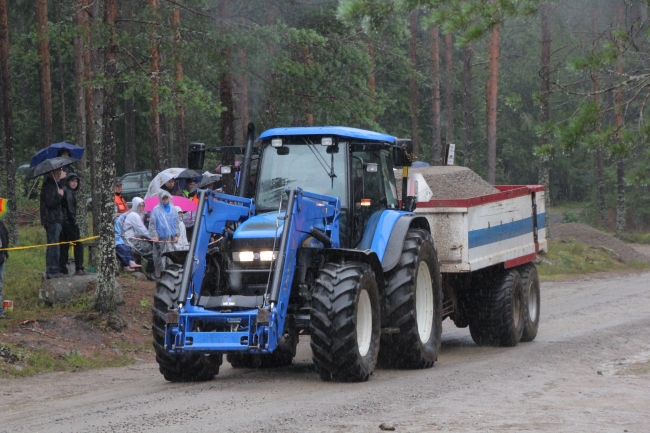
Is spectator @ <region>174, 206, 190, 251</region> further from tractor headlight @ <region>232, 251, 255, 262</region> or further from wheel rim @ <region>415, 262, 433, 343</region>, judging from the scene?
tractor headlight @ <region>232, 251, 255, 262</region>

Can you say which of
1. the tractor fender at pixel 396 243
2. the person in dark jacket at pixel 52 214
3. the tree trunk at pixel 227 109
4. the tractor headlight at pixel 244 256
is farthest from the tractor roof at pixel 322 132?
the tree trunk at pixel 227 109

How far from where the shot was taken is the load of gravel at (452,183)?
14.5m

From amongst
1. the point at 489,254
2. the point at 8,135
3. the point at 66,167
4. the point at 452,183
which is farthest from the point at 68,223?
the point at 8,135

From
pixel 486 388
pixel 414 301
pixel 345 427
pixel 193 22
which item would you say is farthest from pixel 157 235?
pixel 345 427

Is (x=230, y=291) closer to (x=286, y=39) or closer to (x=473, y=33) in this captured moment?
(x=473, y=33)

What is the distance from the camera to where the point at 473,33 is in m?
11.4

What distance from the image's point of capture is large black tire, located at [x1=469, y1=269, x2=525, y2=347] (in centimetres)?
1421

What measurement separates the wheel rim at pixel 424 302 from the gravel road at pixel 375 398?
519 millimetres

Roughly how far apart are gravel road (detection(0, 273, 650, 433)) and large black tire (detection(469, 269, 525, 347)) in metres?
0.40

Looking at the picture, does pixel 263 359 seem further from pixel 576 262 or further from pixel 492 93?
pixel 492 93

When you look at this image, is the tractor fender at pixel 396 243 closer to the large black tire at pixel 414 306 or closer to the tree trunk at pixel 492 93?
the large black tire at pixel 414 306

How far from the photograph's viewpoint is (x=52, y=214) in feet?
50.9

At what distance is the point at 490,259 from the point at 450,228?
1132 mm

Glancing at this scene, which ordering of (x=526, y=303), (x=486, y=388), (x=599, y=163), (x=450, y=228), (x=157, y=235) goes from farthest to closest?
(x=599, y=163) < (x=157, y=235) < (x=526, y=303) < (x=450, y=228) < (x=486, y=388)
